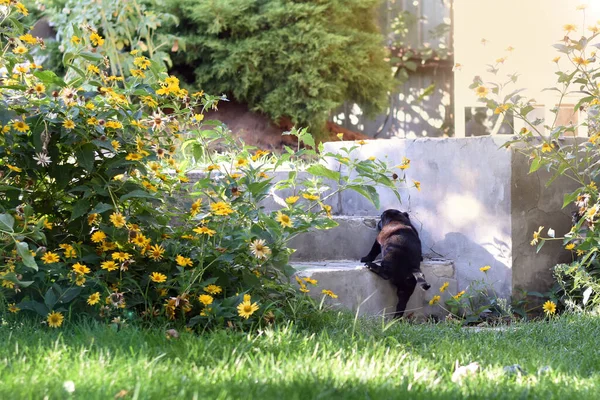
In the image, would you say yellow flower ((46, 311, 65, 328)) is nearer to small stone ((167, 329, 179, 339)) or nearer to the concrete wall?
small stone ((167, 329, 179, 339))

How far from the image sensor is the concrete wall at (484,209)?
13.7 feet

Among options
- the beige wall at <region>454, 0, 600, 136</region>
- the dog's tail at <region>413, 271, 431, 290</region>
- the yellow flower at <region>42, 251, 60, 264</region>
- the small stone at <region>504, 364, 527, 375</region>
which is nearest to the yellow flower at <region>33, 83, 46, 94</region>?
the yellow flower at <region>42, 251, 60, 264</region>

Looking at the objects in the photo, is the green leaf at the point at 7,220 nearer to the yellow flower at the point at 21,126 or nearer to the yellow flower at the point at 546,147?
the yellow flower at the point at 21,126

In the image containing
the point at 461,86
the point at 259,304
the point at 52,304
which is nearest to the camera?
the point at 52,304

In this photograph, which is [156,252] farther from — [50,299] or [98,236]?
[50,299]

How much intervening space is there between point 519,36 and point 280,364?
519 cm

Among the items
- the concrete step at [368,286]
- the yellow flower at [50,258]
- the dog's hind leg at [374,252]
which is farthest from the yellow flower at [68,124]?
the dog's hind leg at [374,252]

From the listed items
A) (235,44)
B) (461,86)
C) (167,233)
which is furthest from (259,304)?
(235,44)

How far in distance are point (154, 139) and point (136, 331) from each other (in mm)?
898

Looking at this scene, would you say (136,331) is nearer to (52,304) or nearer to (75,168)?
(52,304)

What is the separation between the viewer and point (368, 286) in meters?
4.05

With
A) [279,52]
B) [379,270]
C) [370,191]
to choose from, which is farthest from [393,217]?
[279,52]

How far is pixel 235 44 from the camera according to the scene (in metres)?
7.82

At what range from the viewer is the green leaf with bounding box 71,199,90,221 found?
9.24 ft
